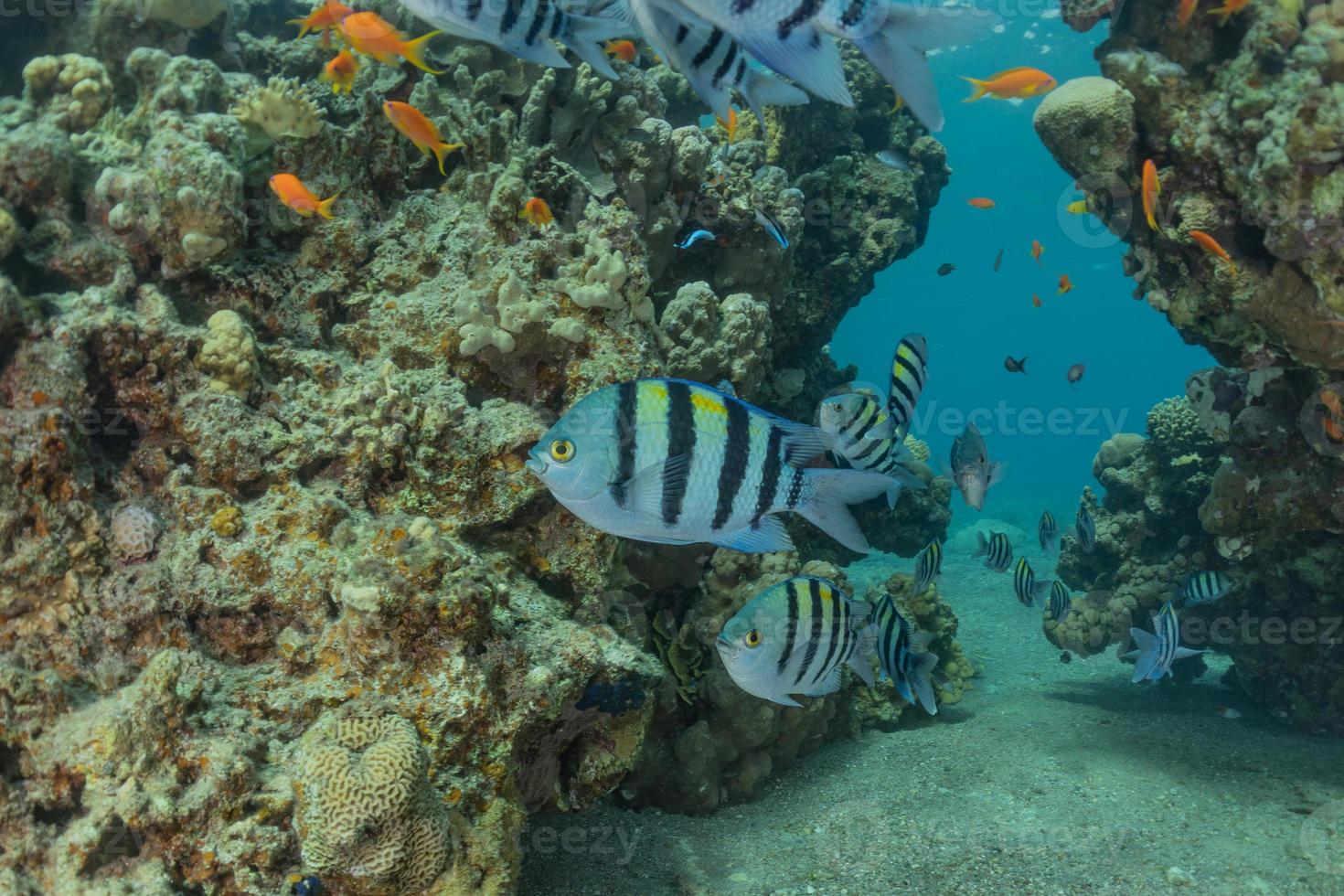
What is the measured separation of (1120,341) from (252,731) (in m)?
131

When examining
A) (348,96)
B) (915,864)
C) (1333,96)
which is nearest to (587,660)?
(915,864)

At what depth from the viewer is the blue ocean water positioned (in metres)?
30.7

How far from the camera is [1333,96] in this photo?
438 cm

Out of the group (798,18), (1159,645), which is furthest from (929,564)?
(798,18)

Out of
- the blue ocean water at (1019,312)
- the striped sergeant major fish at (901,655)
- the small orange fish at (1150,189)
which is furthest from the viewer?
the blue ocean water at (1019,312)

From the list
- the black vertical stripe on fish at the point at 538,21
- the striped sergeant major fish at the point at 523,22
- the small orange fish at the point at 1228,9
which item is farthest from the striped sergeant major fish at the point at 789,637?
the small orange fish at the point at 1228,9

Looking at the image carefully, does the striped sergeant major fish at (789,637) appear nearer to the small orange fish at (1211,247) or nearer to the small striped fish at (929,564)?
the small striped fish at (929,564)

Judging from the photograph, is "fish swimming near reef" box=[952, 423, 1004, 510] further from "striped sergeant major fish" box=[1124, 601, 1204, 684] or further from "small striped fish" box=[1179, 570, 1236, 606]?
"small striped fish" box=[1179, 570, 1236, 606]

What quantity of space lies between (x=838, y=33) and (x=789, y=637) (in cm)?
220

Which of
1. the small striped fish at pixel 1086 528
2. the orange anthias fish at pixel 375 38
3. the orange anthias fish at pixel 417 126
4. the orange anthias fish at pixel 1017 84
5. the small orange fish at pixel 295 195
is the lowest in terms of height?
the small striped fish at pixel 1086 528

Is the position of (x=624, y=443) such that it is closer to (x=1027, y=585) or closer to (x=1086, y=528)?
(x=1027, y=585)

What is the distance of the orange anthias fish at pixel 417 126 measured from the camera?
4016 millimetres

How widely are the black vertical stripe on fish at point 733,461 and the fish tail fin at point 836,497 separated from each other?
21cm

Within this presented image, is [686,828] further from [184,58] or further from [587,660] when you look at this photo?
[184,58]
